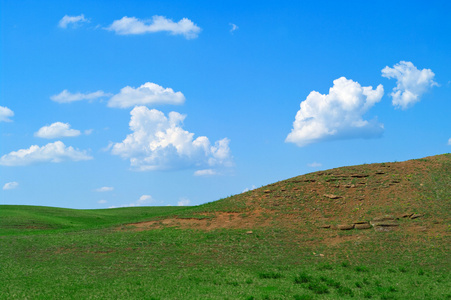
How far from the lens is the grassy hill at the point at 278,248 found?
804 inches

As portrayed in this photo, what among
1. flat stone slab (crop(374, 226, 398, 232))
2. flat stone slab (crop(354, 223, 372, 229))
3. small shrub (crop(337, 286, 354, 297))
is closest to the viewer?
small shrub (crop(337, 286, 354, 297))

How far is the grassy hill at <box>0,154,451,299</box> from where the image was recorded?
2042 centimetres

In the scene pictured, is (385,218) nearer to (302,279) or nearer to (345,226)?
(345,226)

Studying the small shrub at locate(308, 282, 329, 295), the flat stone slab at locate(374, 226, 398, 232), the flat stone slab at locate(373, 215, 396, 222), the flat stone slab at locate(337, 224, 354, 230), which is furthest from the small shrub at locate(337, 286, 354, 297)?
the flat stone slab at locate(373, 215, 396, 222)

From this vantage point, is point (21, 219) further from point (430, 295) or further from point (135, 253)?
point (430, 295)

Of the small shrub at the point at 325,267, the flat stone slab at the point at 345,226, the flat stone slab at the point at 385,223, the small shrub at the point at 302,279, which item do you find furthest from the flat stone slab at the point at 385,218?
the small shrub at the point at 302,279

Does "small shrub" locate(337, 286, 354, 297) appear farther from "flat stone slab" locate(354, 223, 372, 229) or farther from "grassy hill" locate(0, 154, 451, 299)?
"flat stone slab" locate(354, 223, 372, 229)

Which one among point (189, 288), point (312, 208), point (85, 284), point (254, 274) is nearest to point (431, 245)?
point (312, 208)

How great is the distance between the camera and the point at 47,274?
77.7ft

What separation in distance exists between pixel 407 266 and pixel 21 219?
44.6m

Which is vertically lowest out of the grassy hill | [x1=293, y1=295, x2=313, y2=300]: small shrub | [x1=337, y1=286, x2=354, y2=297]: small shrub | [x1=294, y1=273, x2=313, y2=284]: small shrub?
[x1=337, y1=286, x2=354, y2=297]: small shrub

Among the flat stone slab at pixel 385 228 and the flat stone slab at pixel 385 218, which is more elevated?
the flat stone slab at pixel 385 218

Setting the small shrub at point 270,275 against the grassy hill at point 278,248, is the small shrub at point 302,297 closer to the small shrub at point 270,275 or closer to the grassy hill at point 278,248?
the grassy hill at point 278,248

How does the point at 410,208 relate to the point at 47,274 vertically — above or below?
above
